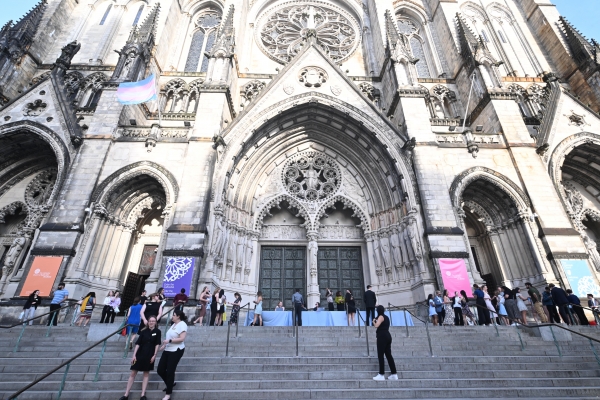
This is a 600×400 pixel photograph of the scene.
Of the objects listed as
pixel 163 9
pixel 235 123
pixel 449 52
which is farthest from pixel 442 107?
pixel 163 9

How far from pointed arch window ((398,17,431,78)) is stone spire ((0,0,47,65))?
74.3 feet

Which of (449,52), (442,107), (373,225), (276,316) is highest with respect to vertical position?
(449,52)

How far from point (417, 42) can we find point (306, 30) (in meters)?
8.04

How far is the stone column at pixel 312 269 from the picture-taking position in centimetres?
1224

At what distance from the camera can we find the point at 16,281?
10469 mm

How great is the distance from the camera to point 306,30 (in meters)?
20.2

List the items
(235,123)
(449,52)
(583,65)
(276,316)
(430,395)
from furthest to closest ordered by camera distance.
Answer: (449,52)
(583,65)
(235,123)
(276,316)
(430,395)

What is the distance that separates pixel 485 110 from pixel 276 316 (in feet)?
43.7

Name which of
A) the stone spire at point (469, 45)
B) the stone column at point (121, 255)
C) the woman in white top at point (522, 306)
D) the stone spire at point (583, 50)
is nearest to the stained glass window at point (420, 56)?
the stone spire at point (469, 45)

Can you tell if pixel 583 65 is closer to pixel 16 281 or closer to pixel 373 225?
pixel 373 225

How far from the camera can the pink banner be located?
10117mm

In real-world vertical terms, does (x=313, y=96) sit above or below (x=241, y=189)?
above

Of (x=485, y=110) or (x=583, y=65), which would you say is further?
(x=583, y=65)

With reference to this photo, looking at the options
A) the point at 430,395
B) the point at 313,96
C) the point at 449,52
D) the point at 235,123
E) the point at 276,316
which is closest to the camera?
the point at 430,395
